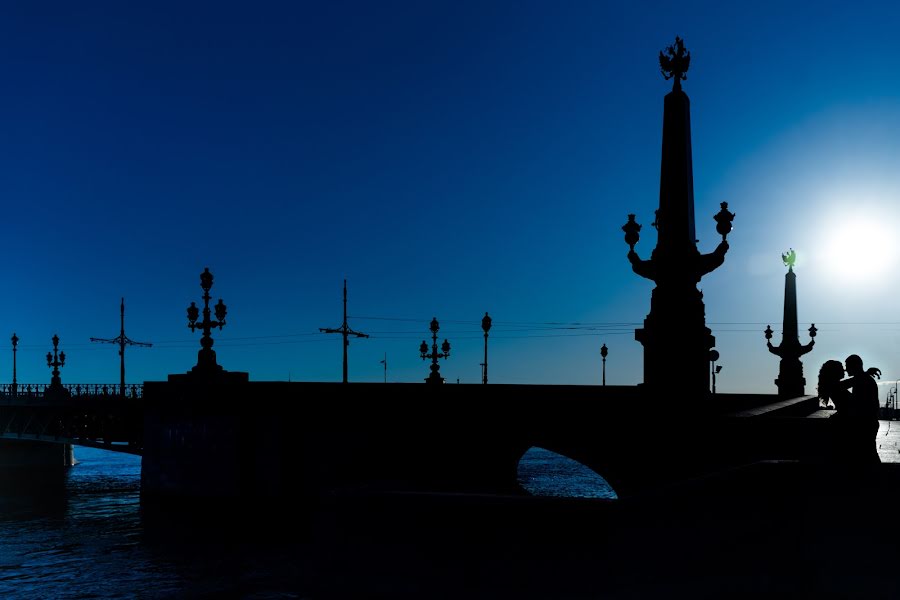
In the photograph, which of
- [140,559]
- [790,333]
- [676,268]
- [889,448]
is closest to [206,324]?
[140,559]

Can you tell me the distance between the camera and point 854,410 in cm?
814

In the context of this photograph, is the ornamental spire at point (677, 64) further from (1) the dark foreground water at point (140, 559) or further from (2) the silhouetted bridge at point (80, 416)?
(2) the silhouetted bridge at point (80, 416)

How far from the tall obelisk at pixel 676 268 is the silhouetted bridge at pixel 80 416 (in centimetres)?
3234

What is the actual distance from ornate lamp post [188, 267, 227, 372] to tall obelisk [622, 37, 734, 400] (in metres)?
19.4

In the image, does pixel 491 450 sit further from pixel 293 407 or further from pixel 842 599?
pixel 842 599

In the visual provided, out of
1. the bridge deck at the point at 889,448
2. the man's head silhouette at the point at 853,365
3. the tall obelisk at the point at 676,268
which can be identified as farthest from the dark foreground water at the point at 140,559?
the bridge deck at the point at 889,448

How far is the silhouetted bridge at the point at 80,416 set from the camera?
4688cm

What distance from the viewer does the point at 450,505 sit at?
870cm

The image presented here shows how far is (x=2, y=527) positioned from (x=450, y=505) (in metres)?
35.1

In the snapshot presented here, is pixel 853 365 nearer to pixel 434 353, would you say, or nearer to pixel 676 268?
pixel 676 268

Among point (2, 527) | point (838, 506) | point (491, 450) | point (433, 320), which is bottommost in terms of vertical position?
point (2, 527)

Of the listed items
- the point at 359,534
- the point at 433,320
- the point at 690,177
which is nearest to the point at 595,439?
the point at 690,177

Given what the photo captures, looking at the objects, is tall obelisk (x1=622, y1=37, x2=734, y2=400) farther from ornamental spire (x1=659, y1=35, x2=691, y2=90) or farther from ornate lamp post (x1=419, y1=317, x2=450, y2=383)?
ornate lamp post (x1=419, y1=317, x2=450, y2=383)

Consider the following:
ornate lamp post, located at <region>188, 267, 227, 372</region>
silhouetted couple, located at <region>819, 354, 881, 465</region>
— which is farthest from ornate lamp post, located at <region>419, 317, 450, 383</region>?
silhouetted couple, located at <region>819, 354, 881, 465</region>
